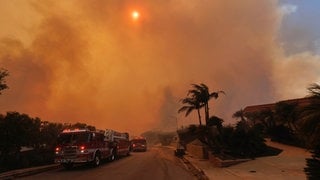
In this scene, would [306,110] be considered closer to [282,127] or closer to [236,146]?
[236,146]

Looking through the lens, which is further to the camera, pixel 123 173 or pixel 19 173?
pixel 123 173

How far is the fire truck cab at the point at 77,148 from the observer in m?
31.1

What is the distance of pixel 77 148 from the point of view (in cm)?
3130

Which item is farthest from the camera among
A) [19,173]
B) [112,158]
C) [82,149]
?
[112,158]

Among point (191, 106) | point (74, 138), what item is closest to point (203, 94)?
point (191, 106)

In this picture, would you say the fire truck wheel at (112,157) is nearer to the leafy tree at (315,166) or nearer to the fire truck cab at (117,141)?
the fire truck cab at (117,141)

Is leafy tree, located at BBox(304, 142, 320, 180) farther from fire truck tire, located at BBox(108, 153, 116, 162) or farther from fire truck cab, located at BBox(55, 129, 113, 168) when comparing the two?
fire truck tire, located at BBox(108, 153, 116, 162)

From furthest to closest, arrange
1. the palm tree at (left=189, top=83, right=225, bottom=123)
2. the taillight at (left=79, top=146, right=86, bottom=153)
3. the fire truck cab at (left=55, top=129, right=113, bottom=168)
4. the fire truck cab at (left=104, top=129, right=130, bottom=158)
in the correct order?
the palm tree at (left=189, top=83, right=225, bottom=123) → the fire truck cab at (left=104, top=129, right=130, bottom=158) → the taillight at (left=79, top=146, right=86, bottom=153) → the fire truck cab at (left=55, top=129, right=113, bottom=168)

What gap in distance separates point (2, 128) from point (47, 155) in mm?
5792

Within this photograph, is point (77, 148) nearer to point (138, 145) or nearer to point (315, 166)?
point (315, 166)

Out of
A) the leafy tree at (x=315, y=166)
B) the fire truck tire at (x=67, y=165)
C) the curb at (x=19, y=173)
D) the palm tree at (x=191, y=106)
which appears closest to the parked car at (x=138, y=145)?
the palm tree at (x=191, y=106)

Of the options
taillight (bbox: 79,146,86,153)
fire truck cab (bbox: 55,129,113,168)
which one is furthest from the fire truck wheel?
taillight (bbox: 79,146,86,153)

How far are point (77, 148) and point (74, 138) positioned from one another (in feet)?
3.08

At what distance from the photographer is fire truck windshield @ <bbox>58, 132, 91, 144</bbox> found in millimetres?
31778
